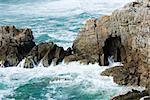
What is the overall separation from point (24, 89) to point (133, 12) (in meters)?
7.48

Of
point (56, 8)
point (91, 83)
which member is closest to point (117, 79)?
point (91, 83)

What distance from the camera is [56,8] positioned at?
61.1 m

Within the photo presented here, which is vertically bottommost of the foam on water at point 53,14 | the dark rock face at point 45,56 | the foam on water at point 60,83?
the foam on water at point 60,83

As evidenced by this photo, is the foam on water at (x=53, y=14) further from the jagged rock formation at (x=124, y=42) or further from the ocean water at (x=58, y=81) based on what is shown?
the jagged rock formation at (x=124, y=42)

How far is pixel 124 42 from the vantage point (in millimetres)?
29953

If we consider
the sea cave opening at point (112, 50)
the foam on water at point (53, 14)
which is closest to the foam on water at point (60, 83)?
the sea cave opening at point (112, 50)

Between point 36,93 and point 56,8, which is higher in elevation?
point 56,8

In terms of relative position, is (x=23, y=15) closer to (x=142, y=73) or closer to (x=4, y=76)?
(x=4, y=76)

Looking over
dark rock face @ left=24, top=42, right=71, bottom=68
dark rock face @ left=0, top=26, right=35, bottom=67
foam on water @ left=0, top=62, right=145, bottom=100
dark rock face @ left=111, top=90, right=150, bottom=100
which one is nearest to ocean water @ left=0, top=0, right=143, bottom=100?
foam on water @ left=0, top=62, right=145, bottom=100

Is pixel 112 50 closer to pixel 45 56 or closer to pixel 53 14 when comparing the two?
pixel 45 56

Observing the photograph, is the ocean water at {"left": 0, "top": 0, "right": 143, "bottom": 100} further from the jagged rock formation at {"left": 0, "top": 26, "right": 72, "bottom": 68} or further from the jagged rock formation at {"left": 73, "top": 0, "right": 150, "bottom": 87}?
the jagged rock formation at {"left": 73, "top": 0, "right": 150, "bottom": 87}

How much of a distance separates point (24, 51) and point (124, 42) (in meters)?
7.51

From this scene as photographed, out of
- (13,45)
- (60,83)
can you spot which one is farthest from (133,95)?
(13,45)

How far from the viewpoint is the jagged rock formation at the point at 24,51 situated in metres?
33.0
